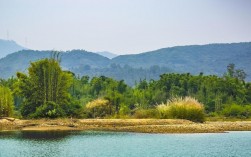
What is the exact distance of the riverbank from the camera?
34219mm

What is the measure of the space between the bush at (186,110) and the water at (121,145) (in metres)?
8.39

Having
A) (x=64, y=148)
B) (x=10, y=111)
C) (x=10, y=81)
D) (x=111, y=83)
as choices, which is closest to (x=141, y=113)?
(x=10, y=111)

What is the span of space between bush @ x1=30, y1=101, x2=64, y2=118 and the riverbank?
196cm

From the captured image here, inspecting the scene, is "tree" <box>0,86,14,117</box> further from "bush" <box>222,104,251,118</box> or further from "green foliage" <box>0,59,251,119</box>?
"bush" <box>222,104,251,118</box>

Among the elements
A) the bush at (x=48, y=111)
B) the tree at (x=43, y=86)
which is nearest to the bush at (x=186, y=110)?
the bush at (x=48, y=111)

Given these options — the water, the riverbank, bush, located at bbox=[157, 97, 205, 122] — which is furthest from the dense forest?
the water

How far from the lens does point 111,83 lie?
66312mm

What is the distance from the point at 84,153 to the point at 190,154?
540 centimetres

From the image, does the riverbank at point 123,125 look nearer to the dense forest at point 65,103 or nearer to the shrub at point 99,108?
the dense forest at point 65,103

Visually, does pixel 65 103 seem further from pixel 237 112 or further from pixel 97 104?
pixel 237 112

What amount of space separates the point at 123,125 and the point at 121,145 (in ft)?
40.7

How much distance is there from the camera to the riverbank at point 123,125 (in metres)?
34.2

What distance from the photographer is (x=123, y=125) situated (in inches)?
1478

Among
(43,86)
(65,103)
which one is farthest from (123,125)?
(43,86)
